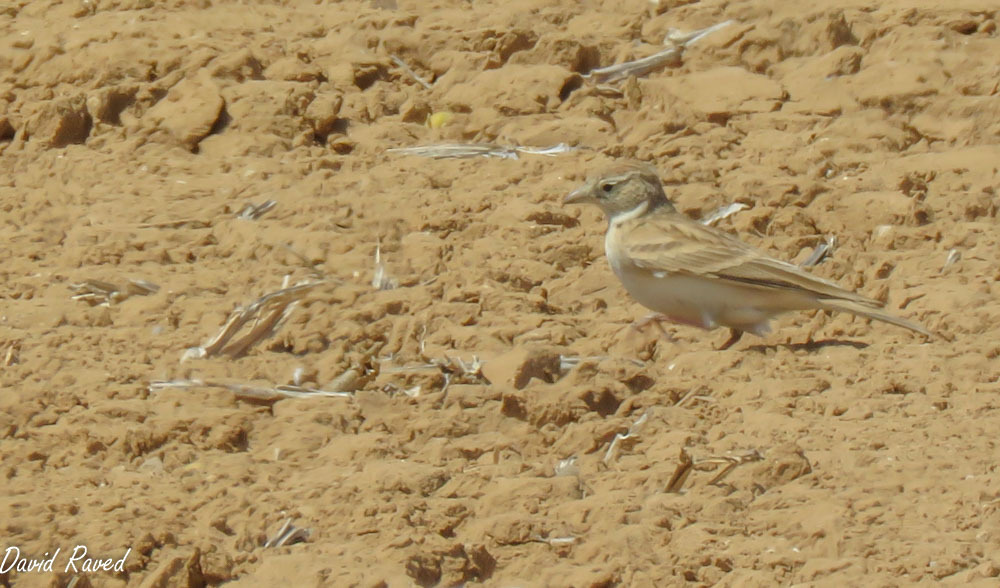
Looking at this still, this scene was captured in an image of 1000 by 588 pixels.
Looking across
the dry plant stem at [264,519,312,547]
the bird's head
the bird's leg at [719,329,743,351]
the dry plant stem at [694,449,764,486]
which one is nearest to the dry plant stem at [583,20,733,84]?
the bird's head

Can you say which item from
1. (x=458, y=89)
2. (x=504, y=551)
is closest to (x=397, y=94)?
(x=458, y=89)

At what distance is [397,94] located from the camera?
8.71 m

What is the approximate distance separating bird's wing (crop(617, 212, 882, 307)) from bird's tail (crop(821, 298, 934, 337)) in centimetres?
2

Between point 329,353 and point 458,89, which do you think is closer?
point 329,353

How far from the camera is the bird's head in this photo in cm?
739

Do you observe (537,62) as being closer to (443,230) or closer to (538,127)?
(538,127)

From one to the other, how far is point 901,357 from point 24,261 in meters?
3.91

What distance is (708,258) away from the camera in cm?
700

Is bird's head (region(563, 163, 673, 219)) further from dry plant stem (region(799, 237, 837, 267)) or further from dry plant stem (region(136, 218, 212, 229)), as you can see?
dry plant stem (region(136, 218, 212, 229))

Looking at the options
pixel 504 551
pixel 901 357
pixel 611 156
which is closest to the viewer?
pixel 504 551

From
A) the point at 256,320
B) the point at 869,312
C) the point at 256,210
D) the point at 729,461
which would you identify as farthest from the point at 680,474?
the point at 256,210

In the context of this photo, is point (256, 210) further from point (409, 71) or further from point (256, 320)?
point (409, 71)

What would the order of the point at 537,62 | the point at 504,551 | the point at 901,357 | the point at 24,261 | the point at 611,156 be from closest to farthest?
the point at 504,551, the point at 901,357, the point at 24,261, the point at 611,156, the point at 537,62

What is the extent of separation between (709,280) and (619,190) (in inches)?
28.6
